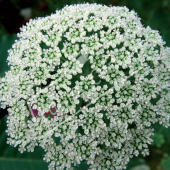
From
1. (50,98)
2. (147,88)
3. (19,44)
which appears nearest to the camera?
(50,98)

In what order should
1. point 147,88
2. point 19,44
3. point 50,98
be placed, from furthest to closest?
point 19,44 < point 147,88 < point 50,98

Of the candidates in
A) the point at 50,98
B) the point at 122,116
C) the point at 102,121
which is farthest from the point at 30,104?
the point at 122,116

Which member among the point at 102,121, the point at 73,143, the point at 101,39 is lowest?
the point at 73,143

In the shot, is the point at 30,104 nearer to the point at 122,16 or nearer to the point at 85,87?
the point at 85,87

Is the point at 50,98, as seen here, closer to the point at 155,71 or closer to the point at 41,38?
the point at 41,38

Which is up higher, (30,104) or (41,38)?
(41,38)

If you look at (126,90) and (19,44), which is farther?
(19,44)
